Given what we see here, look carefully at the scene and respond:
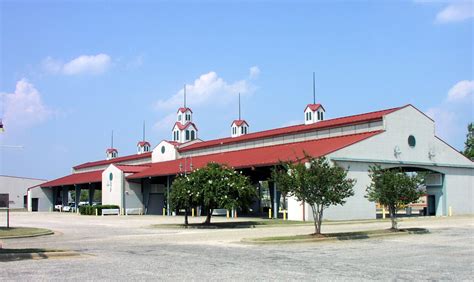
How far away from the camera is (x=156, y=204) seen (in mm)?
70062

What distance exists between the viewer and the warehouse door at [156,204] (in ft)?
228

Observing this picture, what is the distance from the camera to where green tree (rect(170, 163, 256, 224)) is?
3619 centimetres

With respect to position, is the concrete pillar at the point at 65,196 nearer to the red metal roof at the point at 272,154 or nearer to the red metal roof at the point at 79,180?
the red metal roof at the point at 79,180

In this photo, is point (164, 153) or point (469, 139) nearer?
point (164, 153)

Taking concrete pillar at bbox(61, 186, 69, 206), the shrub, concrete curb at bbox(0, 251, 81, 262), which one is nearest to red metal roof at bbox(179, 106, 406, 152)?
the shrub

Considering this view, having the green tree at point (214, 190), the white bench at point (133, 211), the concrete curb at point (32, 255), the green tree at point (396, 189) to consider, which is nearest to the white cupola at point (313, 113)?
the white bench at point (133, 211)

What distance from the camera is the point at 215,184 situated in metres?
Answer: 36.8

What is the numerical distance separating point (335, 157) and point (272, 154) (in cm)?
935

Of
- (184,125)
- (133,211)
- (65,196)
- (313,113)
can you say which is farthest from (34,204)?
(313,113)

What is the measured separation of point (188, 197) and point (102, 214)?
103 ft

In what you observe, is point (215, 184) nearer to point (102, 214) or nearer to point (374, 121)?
point (374, 121)

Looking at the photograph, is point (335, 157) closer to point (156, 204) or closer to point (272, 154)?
point (272, 154)

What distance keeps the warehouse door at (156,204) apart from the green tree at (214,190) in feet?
105

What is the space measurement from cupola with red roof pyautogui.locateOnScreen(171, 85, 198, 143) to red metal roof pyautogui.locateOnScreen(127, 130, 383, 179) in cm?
1200
